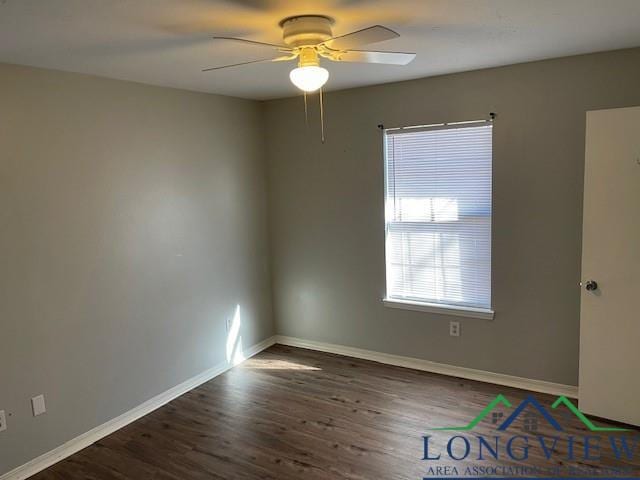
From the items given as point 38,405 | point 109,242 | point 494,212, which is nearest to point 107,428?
point 38,405

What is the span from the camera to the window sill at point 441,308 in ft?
11.9

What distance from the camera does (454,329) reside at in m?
3.76

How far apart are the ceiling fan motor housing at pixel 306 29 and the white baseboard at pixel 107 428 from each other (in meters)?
2.64

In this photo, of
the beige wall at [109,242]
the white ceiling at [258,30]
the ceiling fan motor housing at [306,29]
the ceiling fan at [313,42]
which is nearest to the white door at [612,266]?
the white ceiling at [258,30]

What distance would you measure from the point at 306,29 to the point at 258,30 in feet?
0.95

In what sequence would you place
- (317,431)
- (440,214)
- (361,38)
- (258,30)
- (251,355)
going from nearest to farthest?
(361,38) → (258,30) → (317,431) → (440,214) → (251,355)

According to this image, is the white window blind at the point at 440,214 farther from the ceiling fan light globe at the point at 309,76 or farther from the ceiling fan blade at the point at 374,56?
the ceiling fan light globe at the point at 309,76

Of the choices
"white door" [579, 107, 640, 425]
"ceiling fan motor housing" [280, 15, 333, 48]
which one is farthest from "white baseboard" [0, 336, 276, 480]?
"white door" [579, 107, 640, 425]

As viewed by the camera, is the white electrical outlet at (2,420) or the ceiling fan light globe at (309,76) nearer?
the ceiling fan light globe at (309,76)

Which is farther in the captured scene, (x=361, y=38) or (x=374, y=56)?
(x=374, y=56)

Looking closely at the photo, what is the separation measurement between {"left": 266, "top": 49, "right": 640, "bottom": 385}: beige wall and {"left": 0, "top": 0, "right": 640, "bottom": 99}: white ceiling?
0.97ft

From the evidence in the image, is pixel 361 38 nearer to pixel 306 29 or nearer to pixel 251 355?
pixel 306 29

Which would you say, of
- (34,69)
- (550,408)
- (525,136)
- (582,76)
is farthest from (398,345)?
(34,69)

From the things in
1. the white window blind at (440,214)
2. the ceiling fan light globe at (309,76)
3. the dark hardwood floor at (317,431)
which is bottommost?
the dark hardwood floor at (317,431)
